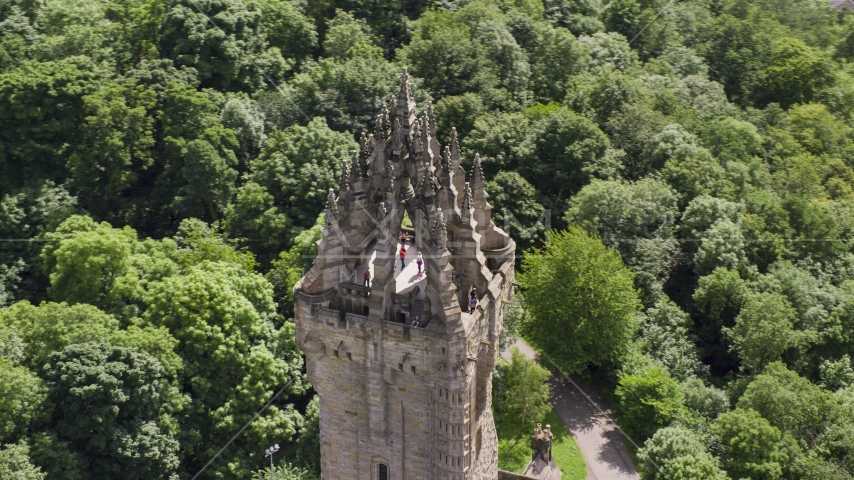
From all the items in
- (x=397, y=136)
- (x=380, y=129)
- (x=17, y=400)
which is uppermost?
(x=380, y=129)

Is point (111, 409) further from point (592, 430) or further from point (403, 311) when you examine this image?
point (592, 430)

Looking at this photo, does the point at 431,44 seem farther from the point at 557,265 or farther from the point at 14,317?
the point at 14,317

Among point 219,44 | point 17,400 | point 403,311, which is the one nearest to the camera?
point 403,311

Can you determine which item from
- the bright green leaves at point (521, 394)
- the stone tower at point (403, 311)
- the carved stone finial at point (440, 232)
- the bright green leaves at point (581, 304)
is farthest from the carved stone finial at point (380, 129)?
the bright green leaves at point (581, 304)

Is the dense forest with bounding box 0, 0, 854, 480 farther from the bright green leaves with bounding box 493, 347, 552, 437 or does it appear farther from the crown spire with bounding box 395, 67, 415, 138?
the crown spire with bounding box 395, 67, 415, 138

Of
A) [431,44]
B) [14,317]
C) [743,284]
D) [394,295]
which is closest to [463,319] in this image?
[394,295]

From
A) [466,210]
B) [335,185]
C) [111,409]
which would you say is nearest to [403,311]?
[466,210]
